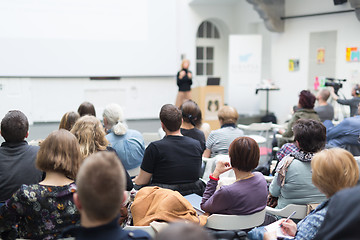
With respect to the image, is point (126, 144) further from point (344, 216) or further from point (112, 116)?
point (344, 216)

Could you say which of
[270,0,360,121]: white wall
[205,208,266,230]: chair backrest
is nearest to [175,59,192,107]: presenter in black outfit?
[270,0,360,121]: white wall

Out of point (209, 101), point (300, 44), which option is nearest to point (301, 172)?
point (209, 101)

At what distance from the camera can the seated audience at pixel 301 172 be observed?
2689mm

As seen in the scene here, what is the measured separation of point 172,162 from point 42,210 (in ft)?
3.84

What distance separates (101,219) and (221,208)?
1.13 meters

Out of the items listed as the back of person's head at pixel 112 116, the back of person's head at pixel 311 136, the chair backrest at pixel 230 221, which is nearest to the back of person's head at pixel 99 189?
the chair backrest at pixel 230 221

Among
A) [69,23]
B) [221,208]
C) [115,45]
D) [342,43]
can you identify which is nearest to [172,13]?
[115,45]

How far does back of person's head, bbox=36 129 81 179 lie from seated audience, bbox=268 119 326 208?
145cm

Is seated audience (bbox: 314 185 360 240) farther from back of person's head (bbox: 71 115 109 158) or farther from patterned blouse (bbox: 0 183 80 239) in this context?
back of person's head (bbox: 71 115 109 158)

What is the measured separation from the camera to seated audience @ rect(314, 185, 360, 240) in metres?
1.30

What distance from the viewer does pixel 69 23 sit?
880 cm

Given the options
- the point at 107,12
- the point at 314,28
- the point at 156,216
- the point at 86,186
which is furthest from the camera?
the point at 107,12

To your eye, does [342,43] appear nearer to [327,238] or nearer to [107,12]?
[107,12]

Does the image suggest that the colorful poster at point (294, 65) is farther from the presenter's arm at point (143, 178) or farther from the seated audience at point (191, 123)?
the presenter's arm at point (143, 178)
